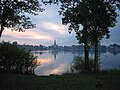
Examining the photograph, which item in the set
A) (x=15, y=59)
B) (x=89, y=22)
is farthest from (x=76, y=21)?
(x=15, y=59)

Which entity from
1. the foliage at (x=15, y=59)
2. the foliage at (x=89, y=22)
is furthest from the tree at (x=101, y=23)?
the foliage at (x=15, y=59)

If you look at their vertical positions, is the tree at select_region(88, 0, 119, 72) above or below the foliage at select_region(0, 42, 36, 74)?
above

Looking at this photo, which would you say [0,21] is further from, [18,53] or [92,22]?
[92,22]

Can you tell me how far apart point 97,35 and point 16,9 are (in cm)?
1361

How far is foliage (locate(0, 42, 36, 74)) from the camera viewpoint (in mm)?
35344

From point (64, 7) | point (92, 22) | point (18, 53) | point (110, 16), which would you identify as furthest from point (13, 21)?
point (110, 16)

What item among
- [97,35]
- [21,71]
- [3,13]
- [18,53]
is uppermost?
[3,13]

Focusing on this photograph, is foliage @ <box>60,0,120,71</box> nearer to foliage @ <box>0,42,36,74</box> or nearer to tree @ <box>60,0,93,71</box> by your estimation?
tree @ <box>60,0,93,71</box>

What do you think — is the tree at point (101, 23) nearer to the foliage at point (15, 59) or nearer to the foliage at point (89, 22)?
the foliage at point (89, 22)

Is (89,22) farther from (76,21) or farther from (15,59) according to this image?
(15,59)

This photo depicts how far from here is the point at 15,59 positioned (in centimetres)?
3588

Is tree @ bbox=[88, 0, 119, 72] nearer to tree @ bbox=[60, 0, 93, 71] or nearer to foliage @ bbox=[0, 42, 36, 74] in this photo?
tree @ bbox=[60, 0, 93, 71]

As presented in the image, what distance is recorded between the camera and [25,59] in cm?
3681

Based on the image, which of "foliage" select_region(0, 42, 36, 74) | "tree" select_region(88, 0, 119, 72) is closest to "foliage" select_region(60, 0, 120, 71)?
"tree" select_region(88, 0, 119, 72)
